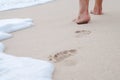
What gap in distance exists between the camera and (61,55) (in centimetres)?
148

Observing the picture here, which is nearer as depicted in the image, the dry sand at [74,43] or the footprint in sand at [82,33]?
the dry sand at [74,43]

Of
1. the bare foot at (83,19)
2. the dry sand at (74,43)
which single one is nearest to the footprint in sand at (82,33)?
the dry sand at (74,43)

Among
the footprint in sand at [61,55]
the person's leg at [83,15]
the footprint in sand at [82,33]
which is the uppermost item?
the person's leg at [83,15]

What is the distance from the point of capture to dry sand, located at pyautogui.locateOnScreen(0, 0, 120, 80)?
1.25 m

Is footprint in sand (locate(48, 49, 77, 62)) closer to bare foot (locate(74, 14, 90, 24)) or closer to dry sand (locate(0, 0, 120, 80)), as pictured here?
dry sand (locate(0, 0, 120, 80))

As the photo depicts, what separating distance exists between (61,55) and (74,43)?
0.67 ft

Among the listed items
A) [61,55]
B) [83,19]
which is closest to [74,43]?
[61,55]

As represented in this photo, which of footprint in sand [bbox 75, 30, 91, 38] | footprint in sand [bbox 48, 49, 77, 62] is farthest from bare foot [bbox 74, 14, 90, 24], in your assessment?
footprint in sand [bbox 48, 49, 77, 62]

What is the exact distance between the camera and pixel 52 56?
147 centimetres

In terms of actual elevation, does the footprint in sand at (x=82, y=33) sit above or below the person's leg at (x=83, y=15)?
below

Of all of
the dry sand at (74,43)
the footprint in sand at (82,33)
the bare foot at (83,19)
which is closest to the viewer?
the dry sand at (74,43)

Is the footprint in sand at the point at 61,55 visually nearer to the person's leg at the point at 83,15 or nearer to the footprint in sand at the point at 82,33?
the footprint in sand at the point at 82,33

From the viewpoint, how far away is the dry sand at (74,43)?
1.25 metres

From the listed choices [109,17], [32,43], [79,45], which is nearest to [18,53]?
[32,43]
